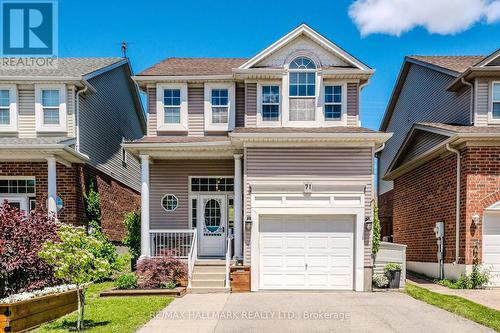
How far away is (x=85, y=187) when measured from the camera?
49.7 feet

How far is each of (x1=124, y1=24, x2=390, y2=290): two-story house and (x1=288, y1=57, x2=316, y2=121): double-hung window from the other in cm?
3

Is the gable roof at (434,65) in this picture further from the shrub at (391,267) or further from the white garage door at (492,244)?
the shrub at (391,267)

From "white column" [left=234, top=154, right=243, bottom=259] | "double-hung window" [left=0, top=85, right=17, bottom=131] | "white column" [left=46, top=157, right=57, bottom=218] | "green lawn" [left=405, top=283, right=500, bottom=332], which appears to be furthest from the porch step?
"double-hung window" [left=0, top=85, right=17, bottom=131]

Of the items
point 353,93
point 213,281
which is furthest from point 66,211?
point 353,93

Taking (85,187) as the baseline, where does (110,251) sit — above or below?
below

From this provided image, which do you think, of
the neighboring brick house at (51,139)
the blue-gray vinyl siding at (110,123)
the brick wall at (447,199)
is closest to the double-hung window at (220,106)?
the neighboring brick house at (51,139)

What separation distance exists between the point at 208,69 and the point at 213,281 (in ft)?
25.1

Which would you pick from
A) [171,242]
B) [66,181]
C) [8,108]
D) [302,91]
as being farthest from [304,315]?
[8,108]

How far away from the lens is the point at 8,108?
48.3 feet

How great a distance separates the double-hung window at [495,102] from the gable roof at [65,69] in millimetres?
14161

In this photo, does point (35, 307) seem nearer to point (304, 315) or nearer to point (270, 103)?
point (304, 315)

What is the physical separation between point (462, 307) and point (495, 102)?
781 centimetres

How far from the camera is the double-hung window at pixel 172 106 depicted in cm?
1471

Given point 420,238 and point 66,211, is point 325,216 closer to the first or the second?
point 420,238
